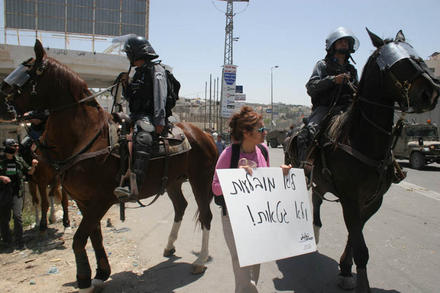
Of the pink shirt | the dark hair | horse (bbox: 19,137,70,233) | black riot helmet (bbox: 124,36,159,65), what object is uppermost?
black riot helmet (bbox: 124,36,159,65)

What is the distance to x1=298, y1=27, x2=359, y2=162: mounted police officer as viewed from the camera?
4.35 meters

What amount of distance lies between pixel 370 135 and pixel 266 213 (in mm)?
1787

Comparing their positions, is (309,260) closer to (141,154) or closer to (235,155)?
(235,155)

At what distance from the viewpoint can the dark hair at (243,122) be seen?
9.70ft

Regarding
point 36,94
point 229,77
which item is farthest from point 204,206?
point 229,77

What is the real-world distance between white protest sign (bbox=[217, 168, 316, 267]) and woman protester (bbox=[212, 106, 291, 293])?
173 millimetres

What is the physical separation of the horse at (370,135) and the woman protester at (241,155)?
1223 mm

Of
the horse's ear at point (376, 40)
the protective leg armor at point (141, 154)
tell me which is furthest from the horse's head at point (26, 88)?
the horse's ear at point (376, 40)

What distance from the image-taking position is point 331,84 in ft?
14.0

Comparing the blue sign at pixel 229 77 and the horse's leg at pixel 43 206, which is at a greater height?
the blue sign at pixel 229 77

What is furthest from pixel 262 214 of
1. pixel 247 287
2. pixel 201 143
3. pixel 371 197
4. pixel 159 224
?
pixel 159 224

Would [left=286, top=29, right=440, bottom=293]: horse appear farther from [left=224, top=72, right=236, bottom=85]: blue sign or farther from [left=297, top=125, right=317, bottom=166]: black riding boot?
[left=224, top=72, right=236, bottom=85]: blue sign

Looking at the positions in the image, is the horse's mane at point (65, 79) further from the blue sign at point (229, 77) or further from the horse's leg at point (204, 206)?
the blue sign at point (229, 77)

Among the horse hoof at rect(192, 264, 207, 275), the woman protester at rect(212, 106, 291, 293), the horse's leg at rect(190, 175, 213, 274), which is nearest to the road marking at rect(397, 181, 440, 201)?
the horse's leg at rect(190, 175, 213, 274)
